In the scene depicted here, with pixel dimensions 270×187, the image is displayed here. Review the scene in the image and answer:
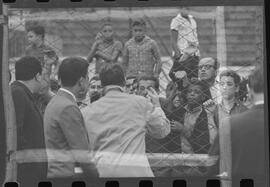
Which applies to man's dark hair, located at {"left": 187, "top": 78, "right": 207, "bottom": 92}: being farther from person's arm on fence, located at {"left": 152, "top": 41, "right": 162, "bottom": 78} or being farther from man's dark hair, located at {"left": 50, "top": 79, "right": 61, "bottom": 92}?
man's dark hair, located at {"left": 50, "top": 79, "right": 61, "bottom": 92}

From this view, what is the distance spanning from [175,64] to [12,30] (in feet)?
5.41

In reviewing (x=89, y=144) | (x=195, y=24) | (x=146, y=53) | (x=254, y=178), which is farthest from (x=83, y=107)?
(x=254, y=178)

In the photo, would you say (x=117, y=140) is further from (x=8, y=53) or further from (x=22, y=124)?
(x=8, y=53)

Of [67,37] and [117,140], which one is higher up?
[67,37]

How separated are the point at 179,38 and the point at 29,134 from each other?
1748 mm

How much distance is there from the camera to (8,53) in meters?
6.27

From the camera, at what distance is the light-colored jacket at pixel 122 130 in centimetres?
612

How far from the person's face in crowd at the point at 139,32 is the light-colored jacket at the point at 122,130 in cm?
58

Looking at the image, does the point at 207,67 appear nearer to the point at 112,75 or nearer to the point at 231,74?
the point at 231,74

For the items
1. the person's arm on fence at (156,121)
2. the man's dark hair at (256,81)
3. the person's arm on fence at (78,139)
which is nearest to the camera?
the person's arm on fence at (78,139)

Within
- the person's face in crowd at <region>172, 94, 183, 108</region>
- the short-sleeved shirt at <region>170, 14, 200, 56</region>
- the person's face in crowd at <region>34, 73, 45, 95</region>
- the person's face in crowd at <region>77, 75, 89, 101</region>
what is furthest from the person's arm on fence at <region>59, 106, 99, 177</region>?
the short-sleeved shirt at <region>170, 14, 200, 56</region>

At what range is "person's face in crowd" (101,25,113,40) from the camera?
6293mm

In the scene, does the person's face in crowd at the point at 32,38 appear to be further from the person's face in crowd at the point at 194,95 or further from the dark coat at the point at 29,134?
the person's face in crowd at the point at 194,95

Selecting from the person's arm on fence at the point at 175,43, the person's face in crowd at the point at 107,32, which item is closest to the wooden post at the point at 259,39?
the person's arm on fence at the point at 175,43
